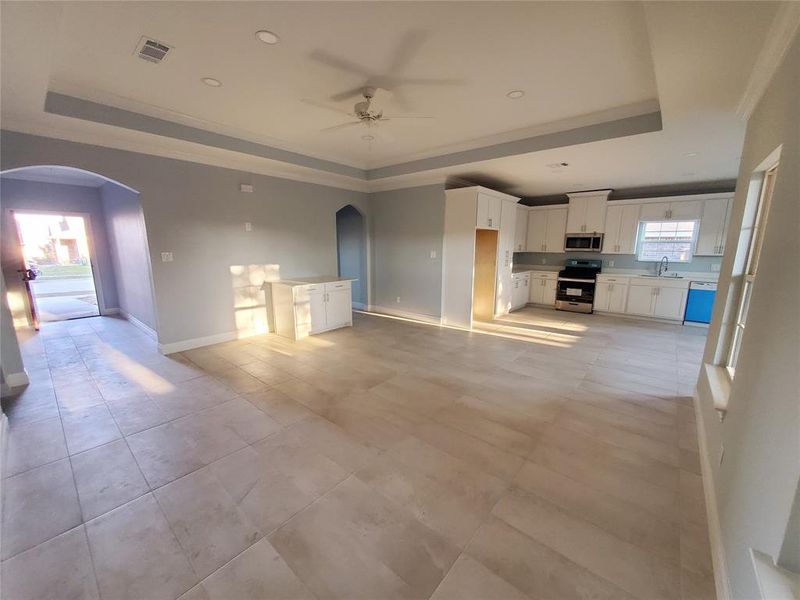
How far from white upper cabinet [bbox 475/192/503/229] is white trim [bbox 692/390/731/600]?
3891mm

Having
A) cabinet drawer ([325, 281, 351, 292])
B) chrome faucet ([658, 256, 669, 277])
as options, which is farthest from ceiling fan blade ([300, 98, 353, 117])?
chrome faucet ([658, 256, 669, 277])

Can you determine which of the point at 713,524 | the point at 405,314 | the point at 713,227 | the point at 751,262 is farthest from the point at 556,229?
the point at 713,524

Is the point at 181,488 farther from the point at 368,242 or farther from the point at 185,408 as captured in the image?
the point at 368,242

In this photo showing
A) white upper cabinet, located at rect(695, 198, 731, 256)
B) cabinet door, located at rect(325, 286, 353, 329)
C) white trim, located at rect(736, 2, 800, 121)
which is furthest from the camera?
white upper cabinet, located at rect(695, 198, 731, 256)

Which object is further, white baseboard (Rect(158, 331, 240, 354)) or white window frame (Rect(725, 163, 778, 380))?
white baseboard (Rect(158, 331, 240, 354))

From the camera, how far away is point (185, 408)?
2846 millimetres

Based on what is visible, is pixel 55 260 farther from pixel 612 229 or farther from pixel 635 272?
pixel 635 272

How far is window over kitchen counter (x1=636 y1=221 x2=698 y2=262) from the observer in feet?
19.9

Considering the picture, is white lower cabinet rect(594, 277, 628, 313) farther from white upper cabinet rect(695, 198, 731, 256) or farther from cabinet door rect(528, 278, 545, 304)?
white upper cabinet rect(695, 198, 731, 256)

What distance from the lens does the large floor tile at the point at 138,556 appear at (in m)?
1.38

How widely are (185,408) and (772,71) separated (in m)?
4.93

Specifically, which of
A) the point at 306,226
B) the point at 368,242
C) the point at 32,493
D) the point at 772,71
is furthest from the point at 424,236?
the point at 32,493

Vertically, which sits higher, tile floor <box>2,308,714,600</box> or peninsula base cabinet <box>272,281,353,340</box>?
peninsula base cabinet <box>272,281,353,340</box>

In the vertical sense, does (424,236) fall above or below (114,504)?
above
